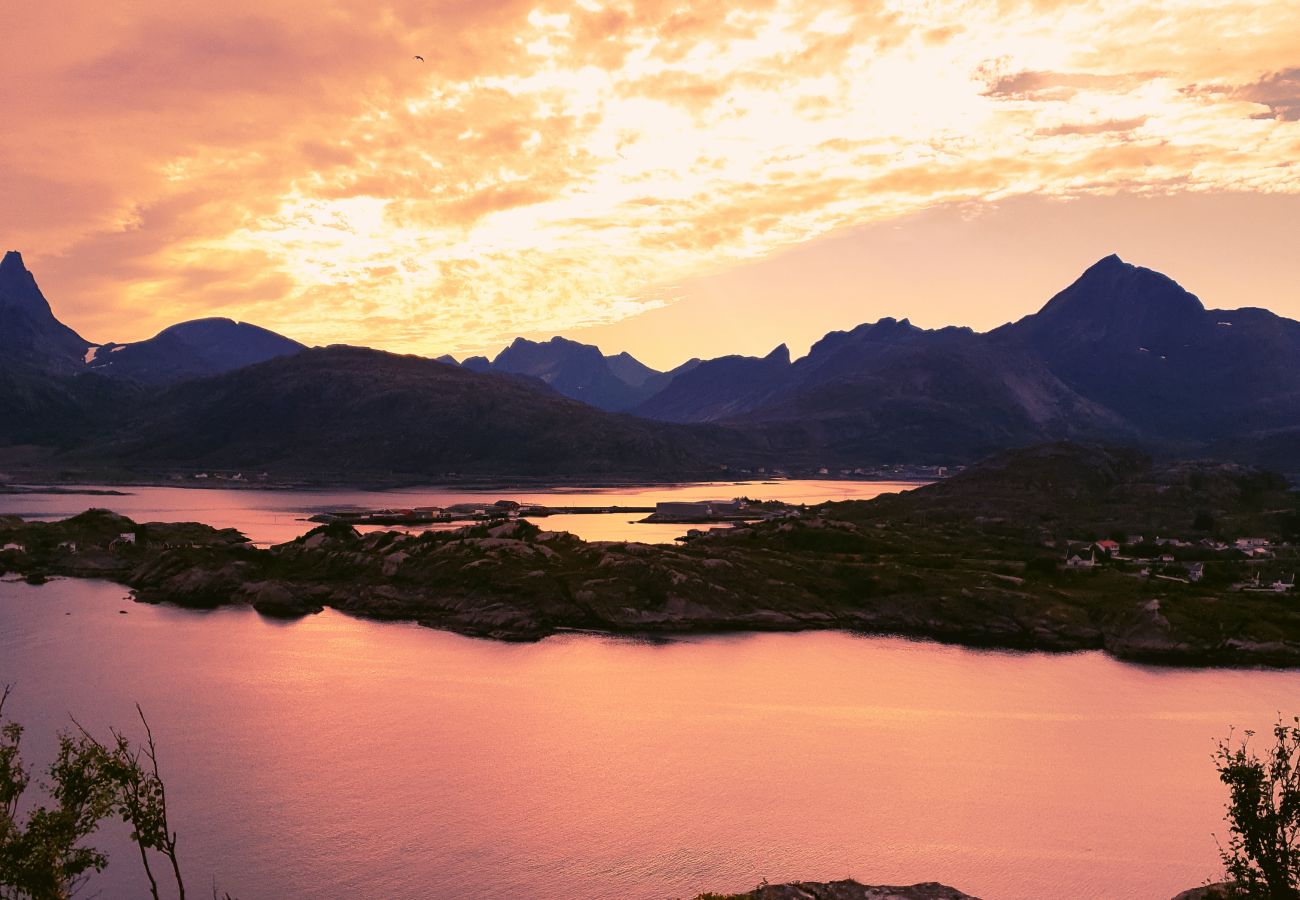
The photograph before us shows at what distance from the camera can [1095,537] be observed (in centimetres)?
19188

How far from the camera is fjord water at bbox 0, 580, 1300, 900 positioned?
57.8 meters

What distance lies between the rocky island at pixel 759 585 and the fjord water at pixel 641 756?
304 inches

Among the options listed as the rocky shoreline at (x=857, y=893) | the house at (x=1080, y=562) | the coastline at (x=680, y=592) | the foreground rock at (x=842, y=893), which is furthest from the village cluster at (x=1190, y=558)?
the foreground rock at (x=842, y=893)

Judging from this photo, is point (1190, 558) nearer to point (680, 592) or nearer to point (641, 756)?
point (680, 592)

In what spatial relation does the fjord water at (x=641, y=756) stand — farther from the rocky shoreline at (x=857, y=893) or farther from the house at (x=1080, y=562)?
the house at (x=1080, y=562)

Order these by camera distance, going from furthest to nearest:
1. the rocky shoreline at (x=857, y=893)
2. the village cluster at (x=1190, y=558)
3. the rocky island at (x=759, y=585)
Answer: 1. the village cluster at (x=1190, y=558)
2. the rocky island at (x=759, y=585)
3. the rocky shoreline at (x=857, y=893)

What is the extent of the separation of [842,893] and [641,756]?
3199 centimetres

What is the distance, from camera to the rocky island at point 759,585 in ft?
403

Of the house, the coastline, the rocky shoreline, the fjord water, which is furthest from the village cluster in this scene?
the rocky shoreline

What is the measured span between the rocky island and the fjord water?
7.73 metres

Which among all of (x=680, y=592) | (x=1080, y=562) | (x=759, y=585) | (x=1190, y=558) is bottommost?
(x=680, y=592)

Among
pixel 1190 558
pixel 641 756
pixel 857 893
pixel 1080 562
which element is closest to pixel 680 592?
pixel 641 756

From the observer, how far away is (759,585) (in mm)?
139750

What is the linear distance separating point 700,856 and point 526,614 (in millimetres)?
71228
